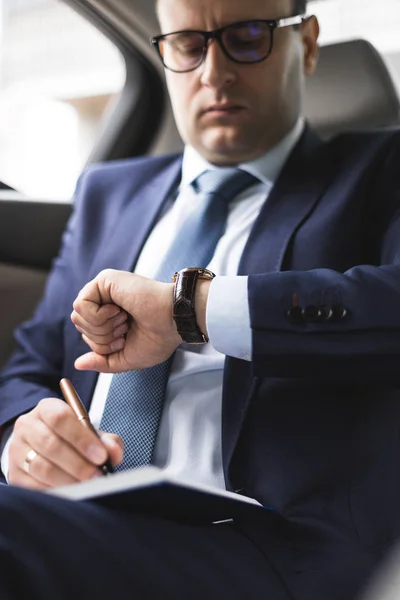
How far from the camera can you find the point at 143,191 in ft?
4.66

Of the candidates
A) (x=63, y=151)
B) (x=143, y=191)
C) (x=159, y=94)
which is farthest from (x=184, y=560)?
(x=159, y=94)

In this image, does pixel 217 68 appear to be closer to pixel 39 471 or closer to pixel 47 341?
pixel 47 341

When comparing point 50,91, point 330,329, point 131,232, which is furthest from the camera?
point 50,91

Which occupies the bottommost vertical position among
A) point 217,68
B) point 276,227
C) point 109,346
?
point 109,346

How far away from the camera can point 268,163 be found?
1280mm

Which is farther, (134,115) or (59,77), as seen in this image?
(59,77)

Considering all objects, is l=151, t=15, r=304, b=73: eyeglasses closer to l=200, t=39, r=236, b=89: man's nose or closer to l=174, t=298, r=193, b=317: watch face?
l=200, t=39, r=236, b=89: man's nose

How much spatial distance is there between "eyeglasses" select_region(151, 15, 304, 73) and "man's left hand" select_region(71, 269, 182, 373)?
1.59 feet

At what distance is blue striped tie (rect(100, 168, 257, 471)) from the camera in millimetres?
1106

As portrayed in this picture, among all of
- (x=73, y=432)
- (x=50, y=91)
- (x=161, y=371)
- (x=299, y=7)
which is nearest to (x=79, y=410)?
(x=73, y=432)

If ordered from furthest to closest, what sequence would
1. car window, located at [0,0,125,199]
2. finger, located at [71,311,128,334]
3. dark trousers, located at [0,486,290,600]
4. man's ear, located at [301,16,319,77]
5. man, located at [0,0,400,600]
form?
1. car window, located at [0,0,125,199]
2. man's ear, located at [301,16,319,77]
3. finger, located at [71,311,128,334]
4. man, located at [0,0,400,600]
5. dark trousers, located at [0,486,290,600]

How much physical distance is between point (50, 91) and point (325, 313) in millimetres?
1573

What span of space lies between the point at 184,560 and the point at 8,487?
8.4 inches

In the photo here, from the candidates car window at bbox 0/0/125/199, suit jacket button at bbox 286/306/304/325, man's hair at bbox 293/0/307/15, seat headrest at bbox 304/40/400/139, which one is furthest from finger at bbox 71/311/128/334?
car window at bbox 0/0/125/199
